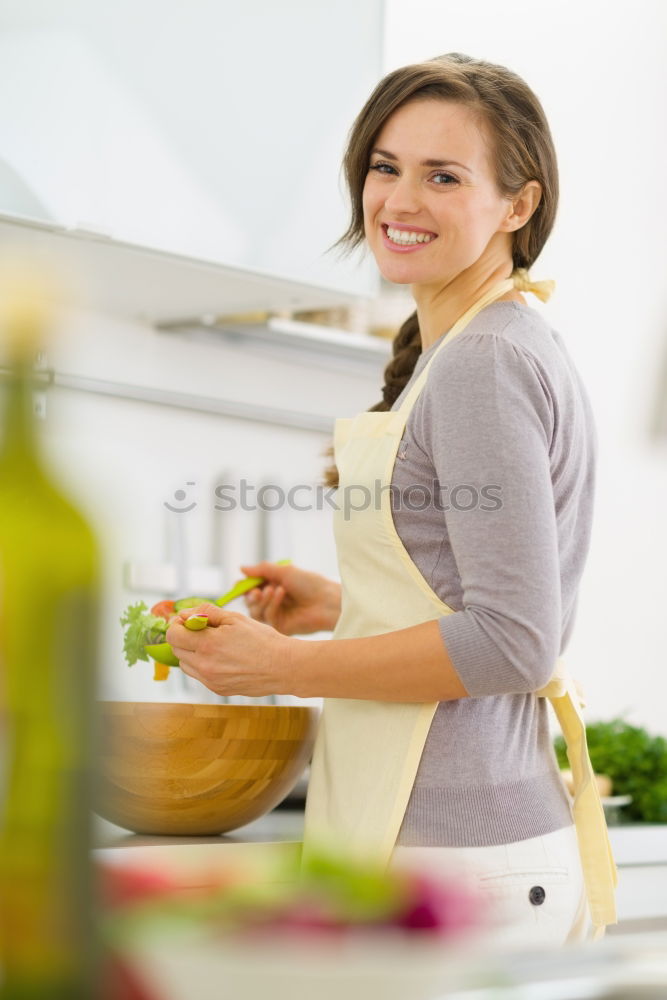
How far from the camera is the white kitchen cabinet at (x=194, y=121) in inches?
59.4

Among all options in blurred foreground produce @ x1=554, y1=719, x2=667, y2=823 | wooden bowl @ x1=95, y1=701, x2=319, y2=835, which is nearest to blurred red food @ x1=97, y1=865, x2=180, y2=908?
wooden bowl @ x1=95, y1=701, x2=319, y2=835

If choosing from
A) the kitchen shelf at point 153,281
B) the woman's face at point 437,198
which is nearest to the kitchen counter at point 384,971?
the woman's face at point 437,198

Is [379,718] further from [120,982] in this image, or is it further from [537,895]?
[120,982]

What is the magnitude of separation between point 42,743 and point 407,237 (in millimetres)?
937

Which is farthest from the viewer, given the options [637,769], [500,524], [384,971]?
[637,769]

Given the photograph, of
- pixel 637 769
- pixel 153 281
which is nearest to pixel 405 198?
pixel 153 281

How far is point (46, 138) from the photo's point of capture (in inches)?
59.6

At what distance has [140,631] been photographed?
1219mm

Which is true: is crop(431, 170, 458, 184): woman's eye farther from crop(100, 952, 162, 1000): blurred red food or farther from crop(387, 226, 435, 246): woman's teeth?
crop(100, 952, 162, 1000): blurred red food

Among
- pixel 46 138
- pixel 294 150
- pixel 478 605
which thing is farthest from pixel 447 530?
pixel 294 150

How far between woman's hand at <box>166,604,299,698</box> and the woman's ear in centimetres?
44

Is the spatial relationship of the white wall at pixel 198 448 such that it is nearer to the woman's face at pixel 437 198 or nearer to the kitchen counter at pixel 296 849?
the kitchen counter at pixel 296 849

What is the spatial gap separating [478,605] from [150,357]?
47.6 inches

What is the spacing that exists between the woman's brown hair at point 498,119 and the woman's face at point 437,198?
1cm
